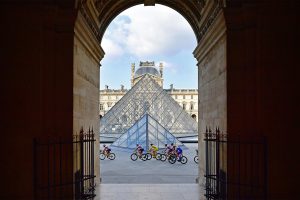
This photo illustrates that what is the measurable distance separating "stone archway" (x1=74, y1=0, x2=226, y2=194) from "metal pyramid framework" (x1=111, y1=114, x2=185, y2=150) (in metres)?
14.9

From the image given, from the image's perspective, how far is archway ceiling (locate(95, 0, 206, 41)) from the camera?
8857 mm

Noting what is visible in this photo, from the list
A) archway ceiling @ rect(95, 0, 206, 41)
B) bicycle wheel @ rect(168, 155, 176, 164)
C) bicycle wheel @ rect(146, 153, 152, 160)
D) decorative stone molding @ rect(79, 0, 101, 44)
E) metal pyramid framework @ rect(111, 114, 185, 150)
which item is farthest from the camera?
metal pyramid framework @ rect(111, 114, 185, 150)

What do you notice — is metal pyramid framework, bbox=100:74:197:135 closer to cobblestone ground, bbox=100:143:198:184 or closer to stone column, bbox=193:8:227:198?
cobblestone ground, bbox=100:143:198:184

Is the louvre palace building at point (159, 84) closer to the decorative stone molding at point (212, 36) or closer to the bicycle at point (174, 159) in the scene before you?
the bicycle at point (174, 159)

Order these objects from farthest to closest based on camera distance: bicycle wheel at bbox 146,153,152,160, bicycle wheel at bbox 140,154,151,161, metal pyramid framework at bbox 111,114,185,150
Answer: metal pyramid framework at bbox 111,114,185,150 → bicycle wheel at bbox 146,153,152,160 → bicycle wheel at bbox 140,154,151,161

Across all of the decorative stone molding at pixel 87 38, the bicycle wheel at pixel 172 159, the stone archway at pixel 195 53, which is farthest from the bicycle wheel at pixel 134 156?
the decorative stone molding at pixel 87 38

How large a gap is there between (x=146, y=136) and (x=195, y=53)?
1572 centimetres

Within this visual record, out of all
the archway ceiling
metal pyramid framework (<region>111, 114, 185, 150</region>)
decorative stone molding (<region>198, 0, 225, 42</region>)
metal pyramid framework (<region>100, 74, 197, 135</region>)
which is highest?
the archway ceiling
